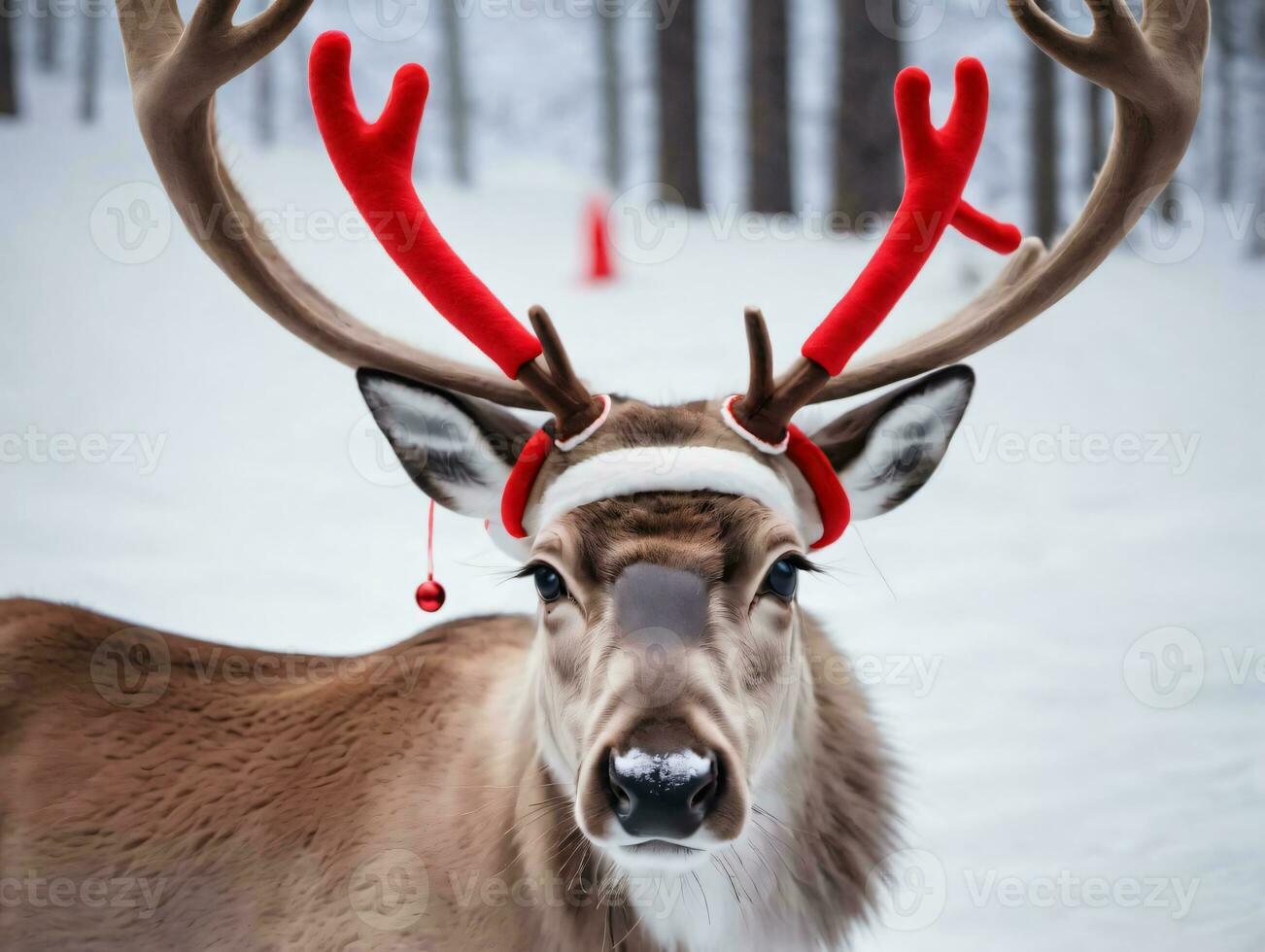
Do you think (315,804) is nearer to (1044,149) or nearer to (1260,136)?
(1044,149)

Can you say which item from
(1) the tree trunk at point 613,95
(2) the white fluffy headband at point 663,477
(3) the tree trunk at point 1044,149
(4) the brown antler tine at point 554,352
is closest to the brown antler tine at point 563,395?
(4) the brown antler tine at point 554,352

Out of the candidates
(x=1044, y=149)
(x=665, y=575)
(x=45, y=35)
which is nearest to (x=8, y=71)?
(x=45, y=35)

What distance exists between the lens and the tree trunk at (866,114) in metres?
10.0

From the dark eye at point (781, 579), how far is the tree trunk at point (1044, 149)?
429 inches

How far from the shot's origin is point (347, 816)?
257 cm

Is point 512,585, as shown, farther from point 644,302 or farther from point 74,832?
point 644,302

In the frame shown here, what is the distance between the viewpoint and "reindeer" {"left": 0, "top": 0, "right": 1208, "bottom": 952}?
220 centimetres

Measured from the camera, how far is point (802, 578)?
17.4 ft

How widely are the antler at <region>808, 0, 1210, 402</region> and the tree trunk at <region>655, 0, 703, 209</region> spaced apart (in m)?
9.08

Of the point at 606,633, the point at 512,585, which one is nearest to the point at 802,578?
the point at 512,585

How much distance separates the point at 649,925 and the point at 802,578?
3.09 m

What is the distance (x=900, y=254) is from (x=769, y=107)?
9553mm

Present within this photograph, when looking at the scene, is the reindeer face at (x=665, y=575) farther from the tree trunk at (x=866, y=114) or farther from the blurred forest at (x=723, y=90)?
the tree trunk at (x=866, y=114)

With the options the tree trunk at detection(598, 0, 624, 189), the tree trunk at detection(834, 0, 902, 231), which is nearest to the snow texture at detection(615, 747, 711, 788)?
the tree trunk at detection(834, 0, 902, 231)
